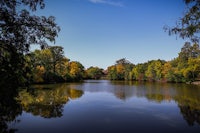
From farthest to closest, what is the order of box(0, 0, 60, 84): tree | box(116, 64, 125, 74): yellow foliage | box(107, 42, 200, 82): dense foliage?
box(116, 64, 125, 74): yellow foliage, box(107, 42, 200, 82): dense foliage, box(0, 0, 60, 84): tree

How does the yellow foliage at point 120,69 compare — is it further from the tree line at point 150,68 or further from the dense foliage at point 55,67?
the dense foliage at point 55,67

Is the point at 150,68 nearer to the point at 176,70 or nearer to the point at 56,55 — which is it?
the point at 176,70

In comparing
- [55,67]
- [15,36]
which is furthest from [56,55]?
[15,36]

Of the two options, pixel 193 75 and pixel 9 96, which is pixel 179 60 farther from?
pixel 9 96

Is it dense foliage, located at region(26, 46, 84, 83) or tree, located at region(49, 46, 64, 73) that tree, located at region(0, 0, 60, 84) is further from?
tree, located at region(49, 46, 64, 73)

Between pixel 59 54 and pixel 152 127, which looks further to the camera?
pixel 59 54

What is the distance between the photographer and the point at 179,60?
213 feet

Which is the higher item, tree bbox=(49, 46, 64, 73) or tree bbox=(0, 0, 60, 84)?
tree bbox=(49, 46, 64, 73)

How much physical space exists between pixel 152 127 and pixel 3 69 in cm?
852

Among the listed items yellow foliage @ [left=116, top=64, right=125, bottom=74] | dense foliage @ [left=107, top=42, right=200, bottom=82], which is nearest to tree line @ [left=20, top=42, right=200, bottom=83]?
dense foliage @ [left=107, top=42, right=200, bottom=82]

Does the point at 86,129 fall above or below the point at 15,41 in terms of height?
below

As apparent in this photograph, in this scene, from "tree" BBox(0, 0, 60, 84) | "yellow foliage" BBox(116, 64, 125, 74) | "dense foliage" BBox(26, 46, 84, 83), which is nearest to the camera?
"tree" BBox(0, 0, 60, 84)

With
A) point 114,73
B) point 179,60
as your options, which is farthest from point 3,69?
point 114,73

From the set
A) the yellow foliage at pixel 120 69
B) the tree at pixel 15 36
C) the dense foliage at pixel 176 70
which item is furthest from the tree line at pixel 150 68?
the tree at pixel 15 36
